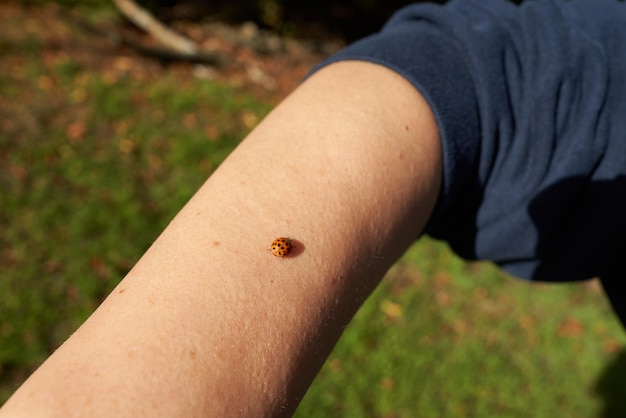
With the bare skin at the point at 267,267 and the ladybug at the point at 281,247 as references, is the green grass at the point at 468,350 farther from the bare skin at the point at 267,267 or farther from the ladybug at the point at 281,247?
the ladybug at the point at 281,247

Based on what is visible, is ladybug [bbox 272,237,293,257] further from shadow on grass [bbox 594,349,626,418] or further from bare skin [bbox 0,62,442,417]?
shadow on grass [bbox 594,349,626,418]

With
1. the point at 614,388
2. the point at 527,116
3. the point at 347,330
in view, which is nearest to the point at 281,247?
the point at 527,116

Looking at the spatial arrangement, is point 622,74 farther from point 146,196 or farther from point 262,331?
point 146,196

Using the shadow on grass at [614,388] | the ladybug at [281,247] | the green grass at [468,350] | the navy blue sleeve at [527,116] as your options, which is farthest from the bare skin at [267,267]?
the shadow on grass at [614,388]

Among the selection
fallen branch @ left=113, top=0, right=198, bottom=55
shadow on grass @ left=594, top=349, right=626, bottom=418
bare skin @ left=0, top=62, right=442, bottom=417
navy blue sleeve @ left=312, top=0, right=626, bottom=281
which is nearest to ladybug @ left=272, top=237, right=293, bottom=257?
bare skin @ left=0, top=62, right=442, bottom=417

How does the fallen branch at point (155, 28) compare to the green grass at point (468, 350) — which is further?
the fallen branch at point (155, 28)

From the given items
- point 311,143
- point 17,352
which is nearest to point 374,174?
point 311,143

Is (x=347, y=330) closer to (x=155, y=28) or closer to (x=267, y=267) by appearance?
(x=267, y=267)
